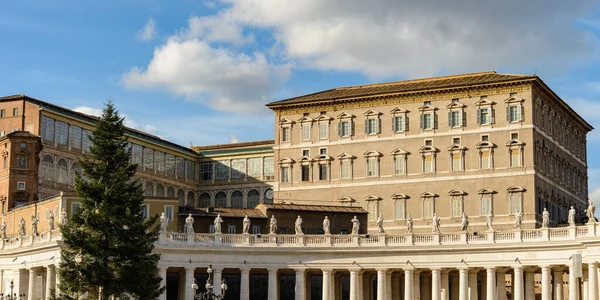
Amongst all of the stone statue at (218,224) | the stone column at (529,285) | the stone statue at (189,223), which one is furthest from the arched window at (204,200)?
the stone column at (529,285)

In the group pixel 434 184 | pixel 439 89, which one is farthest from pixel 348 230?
pixel 439 89

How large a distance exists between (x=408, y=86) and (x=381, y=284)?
36530mm

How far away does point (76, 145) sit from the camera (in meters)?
155

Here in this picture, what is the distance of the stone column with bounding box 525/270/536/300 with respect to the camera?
10781cm

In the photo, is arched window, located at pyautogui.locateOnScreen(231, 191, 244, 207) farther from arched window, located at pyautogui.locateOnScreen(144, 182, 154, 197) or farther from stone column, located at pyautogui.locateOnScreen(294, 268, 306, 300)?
stone column, located at pyautogui.locateOnScreen(294, 268, 306, 300)

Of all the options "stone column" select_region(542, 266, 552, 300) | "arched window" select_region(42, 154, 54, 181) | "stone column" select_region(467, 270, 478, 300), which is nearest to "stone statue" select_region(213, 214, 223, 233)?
"stone column" select_region(467, 270, 478, 300)

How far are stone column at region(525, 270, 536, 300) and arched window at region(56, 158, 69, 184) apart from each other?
69.6 meters

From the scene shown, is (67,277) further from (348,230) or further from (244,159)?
(244,159)

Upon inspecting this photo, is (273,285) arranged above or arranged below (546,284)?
below

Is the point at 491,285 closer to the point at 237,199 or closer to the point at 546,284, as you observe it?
the point at 546,284

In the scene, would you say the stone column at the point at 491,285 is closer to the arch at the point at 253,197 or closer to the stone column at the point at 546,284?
the stone column at the point at 546,284

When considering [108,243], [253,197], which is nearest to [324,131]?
[253,197]

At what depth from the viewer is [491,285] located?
106500 millimetres

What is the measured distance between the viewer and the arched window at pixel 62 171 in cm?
15075
